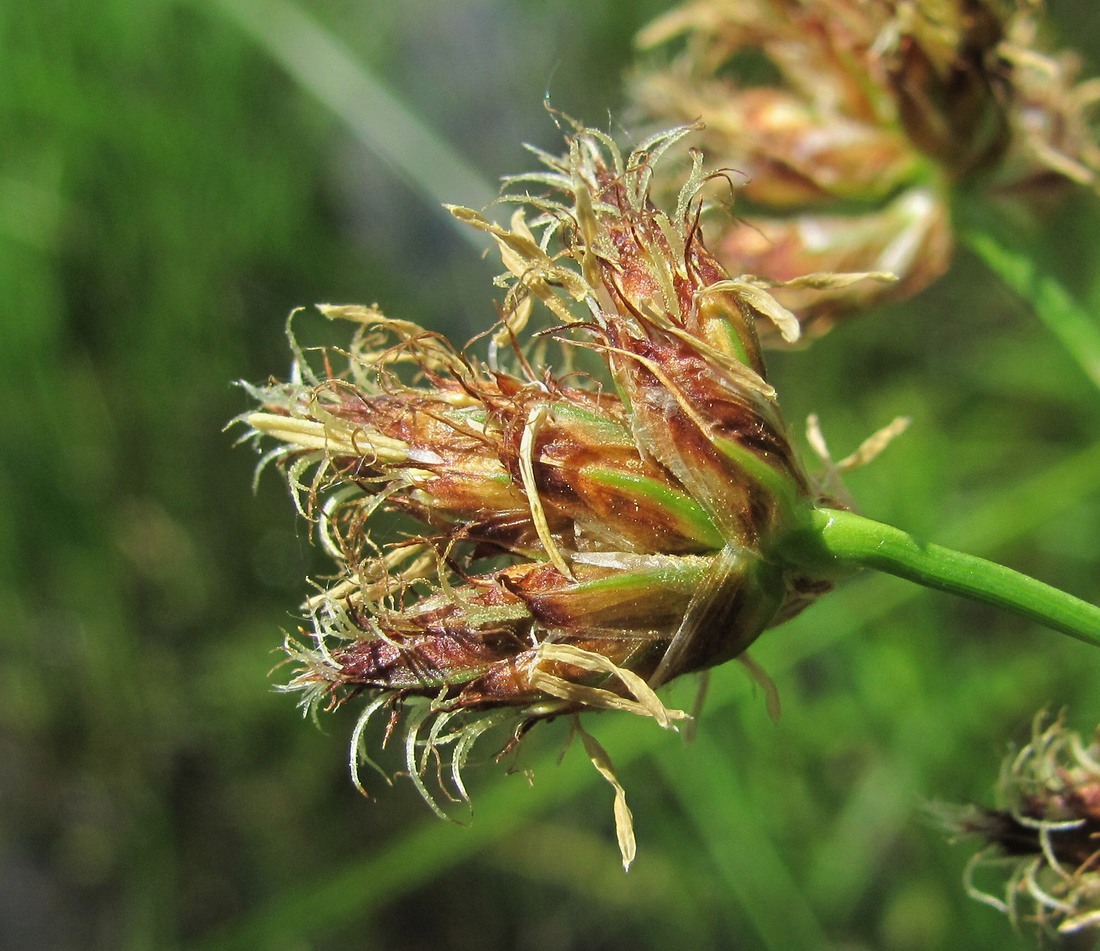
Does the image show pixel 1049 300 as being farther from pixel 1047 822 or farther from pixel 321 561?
pixel 321 561

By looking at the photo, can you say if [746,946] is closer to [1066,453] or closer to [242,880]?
[1066,453]

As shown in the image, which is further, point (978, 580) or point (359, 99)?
point (359, 99)

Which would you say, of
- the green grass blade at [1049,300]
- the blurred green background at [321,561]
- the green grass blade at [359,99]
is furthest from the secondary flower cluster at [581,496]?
the green grass blade at [359,99]

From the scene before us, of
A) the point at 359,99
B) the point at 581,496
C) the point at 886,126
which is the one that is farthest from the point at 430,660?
the point at 359,99

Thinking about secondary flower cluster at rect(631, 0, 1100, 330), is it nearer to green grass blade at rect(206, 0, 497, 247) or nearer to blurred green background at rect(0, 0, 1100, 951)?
blurred green background at rect(0, 0, 1100, 951)

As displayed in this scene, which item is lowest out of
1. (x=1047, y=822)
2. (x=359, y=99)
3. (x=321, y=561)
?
(x=1047, y=822)
